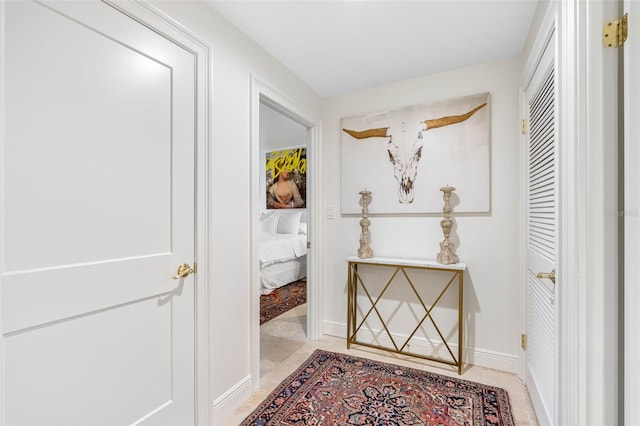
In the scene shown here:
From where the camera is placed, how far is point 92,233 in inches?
44.1

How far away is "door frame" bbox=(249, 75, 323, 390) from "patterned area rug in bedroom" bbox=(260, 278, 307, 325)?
83 cm

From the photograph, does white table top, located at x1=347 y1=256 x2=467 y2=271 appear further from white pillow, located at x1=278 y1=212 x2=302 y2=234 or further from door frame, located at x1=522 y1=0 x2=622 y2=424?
white pillow, located at x1=278 y1=212 x2=302 y2=234

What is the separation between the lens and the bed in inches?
166

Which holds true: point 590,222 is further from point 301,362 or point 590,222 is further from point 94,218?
point 301,362

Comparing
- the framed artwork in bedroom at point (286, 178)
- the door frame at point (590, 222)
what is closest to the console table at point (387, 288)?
the door frame at point (590, 222)

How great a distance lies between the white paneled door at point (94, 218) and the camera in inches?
36.9

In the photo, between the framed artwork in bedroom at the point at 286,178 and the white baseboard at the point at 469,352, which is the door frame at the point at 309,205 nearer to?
the white baseboard at the point at 469,352

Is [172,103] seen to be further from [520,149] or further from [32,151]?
[520,149]

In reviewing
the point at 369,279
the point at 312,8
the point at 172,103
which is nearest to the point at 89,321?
the point at 172,103

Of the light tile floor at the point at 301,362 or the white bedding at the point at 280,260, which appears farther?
the white bedding at the point at 280,260

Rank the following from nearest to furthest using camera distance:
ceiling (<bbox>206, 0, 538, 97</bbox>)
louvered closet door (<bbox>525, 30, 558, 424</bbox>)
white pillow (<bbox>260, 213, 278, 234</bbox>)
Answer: louvered closet door (<bbox>525, 30, 558, 424</bbox>) < ceiling (<bbox>206, 0, 538, 97</bbox>) < white pillow (<bbox>260, 213, 278, 234</bbox>)

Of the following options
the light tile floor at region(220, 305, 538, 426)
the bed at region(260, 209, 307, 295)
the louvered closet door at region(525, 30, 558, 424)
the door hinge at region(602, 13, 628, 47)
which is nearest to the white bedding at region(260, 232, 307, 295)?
the bed at region(260, 209, 307, 295)

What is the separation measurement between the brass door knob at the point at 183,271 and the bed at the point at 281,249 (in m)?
2.57
